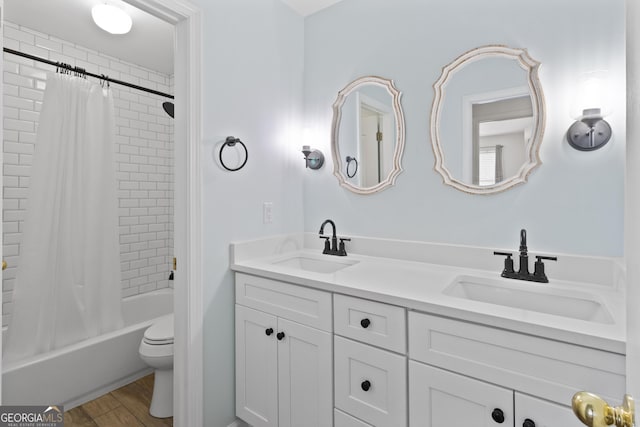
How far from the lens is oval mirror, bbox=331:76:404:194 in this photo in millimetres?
1864

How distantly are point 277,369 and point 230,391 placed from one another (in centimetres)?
40

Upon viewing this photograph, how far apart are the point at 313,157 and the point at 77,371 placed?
1.95m

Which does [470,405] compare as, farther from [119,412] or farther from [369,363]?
[119,412]

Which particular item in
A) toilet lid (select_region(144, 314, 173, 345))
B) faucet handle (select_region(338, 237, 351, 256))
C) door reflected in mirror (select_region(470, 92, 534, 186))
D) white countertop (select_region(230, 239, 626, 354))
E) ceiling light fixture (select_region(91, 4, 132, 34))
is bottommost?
toilet lid (select_region(144, 314, 173, 345))

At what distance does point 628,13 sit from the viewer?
462 mm

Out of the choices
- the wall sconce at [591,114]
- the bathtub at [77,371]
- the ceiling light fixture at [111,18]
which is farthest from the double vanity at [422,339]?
the ceiling light fixture at [111,18]

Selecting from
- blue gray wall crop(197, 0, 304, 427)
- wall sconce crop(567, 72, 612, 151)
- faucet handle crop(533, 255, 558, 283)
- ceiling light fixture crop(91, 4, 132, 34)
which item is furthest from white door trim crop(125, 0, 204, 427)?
wall sconce crop(567, 72, 612, 151)

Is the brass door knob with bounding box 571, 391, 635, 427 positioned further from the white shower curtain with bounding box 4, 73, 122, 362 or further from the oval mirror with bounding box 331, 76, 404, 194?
the white shower curtain with bounding box 4, 73, 122, 362

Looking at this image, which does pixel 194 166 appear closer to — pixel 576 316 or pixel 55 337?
pixel 55 337

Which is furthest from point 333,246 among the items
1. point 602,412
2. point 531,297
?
point 602,412

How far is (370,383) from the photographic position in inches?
48.8

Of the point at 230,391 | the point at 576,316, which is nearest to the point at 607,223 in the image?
the point at 576,316

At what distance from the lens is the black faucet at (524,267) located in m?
1.35

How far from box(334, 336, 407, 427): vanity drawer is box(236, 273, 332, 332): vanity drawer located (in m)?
0.13
